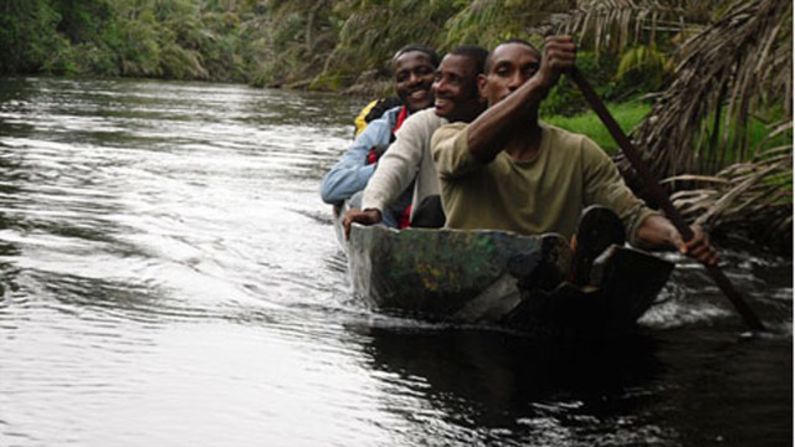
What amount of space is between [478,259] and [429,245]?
0.80 feet

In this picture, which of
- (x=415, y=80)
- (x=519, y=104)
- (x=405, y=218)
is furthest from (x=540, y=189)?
(x=415, y=80)

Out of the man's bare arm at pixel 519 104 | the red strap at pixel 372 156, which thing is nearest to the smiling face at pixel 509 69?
the man's bare arm at pixel 519 104

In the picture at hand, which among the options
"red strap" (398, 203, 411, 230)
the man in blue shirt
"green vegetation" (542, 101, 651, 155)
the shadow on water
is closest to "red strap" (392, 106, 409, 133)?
the man in blue shirt

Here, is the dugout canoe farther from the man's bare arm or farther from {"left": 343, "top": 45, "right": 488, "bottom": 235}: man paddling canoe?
the man's bare arm

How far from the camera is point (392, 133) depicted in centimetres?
703

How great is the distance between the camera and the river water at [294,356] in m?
3.94

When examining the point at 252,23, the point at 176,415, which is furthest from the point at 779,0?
the point at 252,23

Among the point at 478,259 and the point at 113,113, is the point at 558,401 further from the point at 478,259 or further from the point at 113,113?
the point at 113,113

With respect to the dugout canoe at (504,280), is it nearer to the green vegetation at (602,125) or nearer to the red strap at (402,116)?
the red strap at (402,116)

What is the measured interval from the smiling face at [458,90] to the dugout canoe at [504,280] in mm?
637

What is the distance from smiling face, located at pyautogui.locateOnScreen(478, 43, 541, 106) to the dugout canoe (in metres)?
0.52

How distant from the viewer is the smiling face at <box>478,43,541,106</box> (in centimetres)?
510

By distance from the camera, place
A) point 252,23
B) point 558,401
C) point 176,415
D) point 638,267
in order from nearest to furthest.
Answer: point 176,415 < point 558,401 < point 638,267 < point 252,23

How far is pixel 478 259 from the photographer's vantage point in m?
5.20
